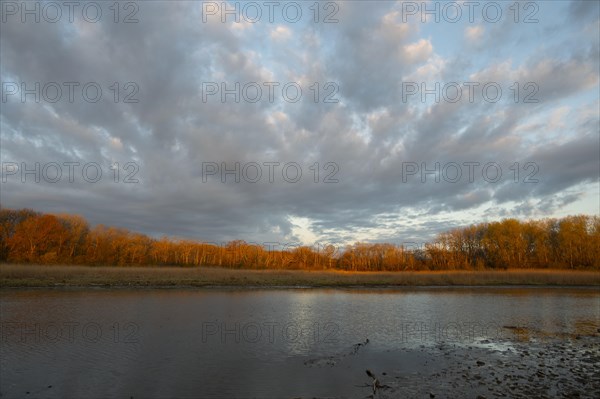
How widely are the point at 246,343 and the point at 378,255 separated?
343 ft

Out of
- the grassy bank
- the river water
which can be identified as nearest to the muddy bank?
the river water

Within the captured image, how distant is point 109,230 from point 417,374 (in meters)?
105

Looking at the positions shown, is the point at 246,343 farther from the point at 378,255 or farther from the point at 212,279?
the point at 378,255

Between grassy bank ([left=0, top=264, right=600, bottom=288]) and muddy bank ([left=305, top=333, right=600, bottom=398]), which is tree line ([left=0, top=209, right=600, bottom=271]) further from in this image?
muddy bank ([left=305, top=333, right=600, bottom=398])

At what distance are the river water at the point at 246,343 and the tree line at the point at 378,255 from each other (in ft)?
178

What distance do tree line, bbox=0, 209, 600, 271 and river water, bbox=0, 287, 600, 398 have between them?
54.1 meters

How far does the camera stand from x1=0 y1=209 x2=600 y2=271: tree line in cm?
6969

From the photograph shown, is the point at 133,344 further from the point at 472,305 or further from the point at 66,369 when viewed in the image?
the point at 472,305

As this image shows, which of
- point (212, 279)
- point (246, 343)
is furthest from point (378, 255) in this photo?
point (246, 343)

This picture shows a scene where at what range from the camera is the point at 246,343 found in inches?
533

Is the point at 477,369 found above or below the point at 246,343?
above

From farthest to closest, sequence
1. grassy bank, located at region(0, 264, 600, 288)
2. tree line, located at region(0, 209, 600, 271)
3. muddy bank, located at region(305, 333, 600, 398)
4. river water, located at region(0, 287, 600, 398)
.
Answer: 1. tree line, located at region(0, 209, 600, 271)
2. grassy bank, located at region(0, 264, 600, 288)
3. river water, located at region(0, 287, 600, 398)
4. muddy bank, located at region(305, 333, 600, 398)

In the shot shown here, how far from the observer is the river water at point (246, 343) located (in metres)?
9.02

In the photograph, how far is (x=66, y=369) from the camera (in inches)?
388
